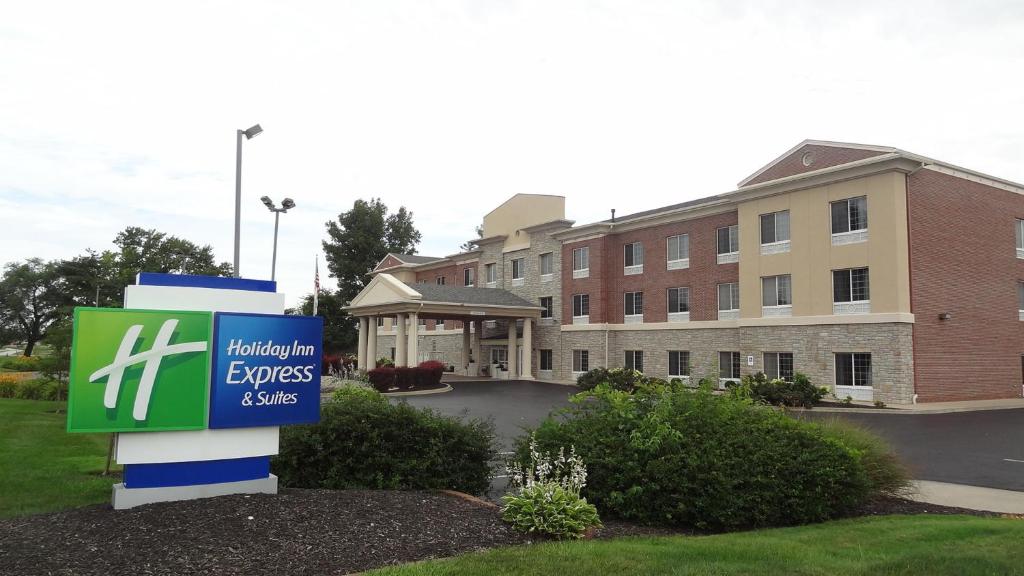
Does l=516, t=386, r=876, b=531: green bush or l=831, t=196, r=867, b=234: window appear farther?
l=831, t=196, r=867, b=234: window

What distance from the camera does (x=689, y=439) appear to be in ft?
27.6

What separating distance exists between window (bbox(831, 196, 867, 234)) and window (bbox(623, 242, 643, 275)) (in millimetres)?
12112

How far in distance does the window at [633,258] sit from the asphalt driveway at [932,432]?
30.2 ft

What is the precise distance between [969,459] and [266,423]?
14.1m

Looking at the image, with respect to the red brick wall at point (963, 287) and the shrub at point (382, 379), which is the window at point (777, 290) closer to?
the red brick wall at point (963, 287)

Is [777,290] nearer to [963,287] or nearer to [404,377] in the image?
[963,287]

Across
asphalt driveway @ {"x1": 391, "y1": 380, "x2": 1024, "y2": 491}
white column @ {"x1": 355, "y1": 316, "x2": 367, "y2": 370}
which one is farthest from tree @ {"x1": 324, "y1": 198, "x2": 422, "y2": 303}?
asphalt driveway @ {"x1": 391, "y1": 380, "x2": 1024, "y2": 491}

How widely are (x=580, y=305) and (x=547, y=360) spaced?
458 cm

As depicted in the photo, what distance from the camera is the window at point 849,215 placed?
28.0 metres

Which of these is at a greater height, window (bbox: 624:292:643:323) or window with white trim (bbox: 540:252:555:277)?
window with white trim (bbox: 540:252:555:277)

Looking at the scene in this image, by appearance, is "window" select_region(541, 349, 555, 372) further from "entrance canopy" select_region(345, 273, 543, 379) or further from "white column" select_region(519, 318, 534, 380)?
"entrance canopy" select_region(345, 273, 543, 379)

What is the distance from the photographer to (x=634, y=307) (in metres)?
39.6

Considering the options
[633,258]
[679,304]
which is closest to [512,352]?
[633,258]

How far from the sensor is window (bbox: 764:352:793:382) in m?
30.2
